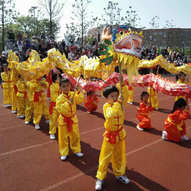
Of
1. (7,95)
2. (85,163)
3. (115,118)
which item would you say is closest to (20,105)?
(7,95)

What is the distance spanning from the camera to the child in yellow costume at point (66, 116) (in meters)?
3.78

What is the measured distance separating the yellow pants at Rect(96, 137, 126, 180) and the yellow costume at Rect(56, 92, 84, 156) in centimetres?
103

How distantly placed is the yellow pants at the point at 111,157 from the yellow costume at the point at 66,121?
1026 mm

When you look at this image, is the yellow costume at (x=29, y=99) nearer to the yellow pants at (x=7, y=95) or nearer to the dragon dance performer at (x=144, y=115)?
the yellow pants at (x=7, y=95)

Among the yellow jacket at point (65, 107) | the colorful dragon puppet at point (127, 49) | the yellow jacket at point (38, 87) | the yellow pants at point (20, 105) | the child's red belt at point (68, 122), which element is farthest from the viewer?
the yellow pants at point (20, 105)

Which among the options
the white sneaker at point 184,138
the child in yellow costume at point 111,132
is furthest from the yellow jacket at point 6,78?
the white sneaker at point 184,138

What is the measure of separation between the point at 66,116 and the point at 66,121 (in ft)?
0.35

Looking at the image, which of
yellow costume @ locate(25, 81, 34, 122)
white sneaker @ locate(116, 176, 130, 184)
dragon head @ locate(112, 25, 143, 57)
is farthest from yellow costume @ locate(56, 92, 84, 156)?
yellow costume @ locate(25, 81, 34, 122)

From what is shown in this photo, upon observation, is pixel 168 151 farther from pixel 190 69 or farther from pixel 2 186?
pixel 2 186

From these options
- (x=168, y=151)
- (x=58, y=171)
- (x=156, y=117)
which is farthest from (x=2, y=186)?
(x=156, y=117)

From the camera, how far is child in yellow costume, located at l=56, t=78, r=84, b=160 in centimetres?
378

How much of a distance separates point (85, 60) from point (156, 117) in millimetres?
3653

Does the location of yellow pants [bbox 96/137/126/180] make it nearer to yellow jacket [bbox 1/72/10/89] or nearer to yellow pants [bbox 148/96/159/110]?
yellow pants [bbox 148/96/159/110]

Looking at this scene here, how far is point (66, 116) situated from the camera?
3.84 meters
